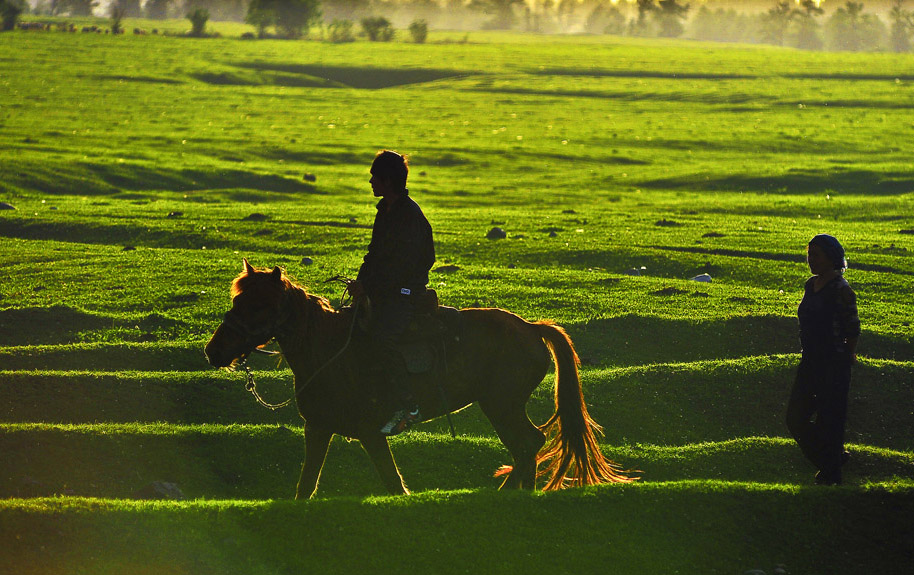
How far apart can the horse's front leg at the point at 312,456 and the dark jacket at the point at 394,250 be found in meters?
1.50

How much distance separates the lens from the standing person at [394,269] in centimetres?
999

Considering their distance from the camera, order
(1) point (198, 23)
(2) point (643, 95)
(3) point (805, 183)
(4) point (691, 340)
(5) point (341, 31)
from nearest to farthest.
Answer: (4) point (691, 340), (3) point (805, 183), (2) point (643, 95), (1) point (198, 23), (5) point (341, 31)

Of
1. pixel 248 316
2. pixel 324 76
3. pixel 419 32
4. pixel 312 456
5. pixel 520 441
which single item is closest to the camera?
pixel 248 316

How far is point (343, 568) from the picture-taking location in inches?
356

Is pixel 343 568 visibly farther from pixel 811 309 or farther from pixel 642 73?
pixel 642 73

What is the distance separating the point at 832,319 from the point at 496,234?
863 inches

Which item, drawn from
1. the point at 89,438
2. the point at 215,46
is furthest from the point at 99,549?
the point at 215,46

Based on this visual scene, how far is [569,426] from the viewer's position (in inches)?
437

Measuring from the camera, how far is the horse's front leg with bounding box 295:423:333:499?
10.2 meters

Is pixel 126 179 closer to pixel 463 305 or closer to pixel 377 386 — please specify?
pixel 463 305

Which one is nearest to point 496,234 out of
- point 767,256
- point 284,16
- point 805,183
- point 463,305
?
point 767,256

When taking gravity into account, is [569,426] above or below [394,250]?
below

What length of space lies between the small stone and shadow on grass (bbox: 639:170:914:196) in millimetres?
20933

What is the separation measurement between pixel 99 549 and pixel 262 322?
252 centimetres
